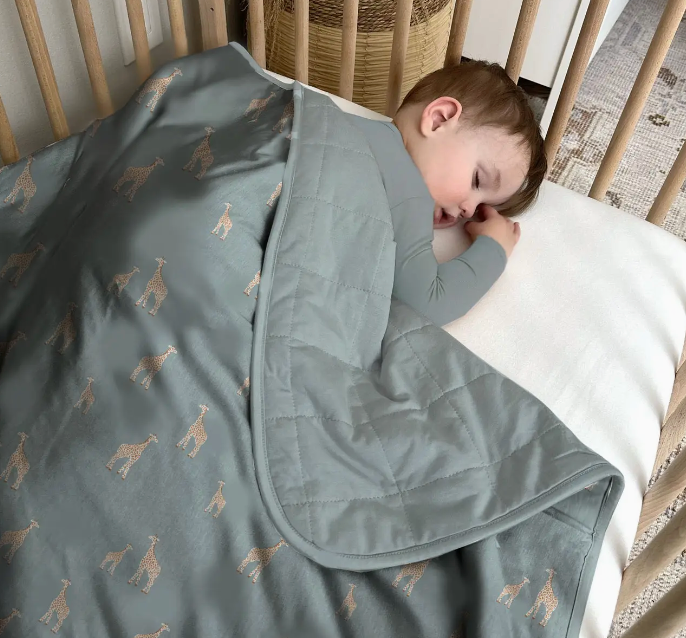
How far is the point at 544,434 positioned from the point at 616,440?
11 cm

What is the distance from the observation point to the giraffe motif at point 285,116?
0.77 metres

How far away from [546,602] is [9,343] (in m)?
0.56

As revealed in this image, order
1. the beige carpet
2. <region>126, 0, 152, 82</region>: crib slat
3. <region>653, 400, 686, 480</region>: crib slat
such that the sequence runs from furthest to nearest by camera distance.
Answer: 1. the beige carpet
2. <region>126, 0, 152, 82</region>: crib slat
3. <region>653, 400, 686, 480</region>: crib slat

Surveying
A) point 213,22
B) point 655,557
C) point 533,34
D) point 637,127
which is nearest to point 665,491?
point 655,557

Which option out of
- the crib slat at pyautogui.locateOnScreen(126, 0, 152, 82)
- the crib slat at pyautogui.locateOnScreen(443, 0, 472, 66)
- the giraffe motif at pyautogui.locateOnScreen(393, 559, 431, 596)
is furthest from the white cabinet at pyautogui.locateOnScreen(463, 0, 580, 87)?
the giraffe motif at pyautogui.locateOnScreen(393, 559, 431, 596)

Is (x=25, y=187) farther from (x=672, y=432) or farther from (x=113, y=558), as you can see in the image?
(x=672, y=432)

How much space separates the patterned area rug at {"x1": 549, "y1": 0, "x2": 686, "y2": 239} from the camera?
1582 millimetres

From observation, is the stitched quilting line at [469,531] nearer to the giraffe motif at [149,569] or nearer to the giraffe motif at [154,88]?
the giraffe motif at [149,569]

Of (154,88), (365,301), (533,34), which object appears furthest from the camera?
(533,34)

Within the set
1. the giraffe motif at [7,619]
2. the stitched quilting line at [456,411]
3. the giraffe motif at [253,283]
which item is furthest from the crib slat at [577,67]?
the giraffe motif at [7,619]

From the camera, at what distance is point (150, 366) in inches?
24.2

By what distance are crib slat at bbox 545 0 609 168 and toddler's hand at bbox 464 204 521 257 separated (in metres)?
0.15

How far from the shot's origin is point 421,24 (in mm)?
1344

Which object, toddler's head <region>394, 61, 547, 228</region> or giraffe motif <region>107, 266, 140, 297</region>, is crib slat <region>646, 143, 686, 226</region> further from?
giraffe motif <region>107, 266, 140, 297</region>
